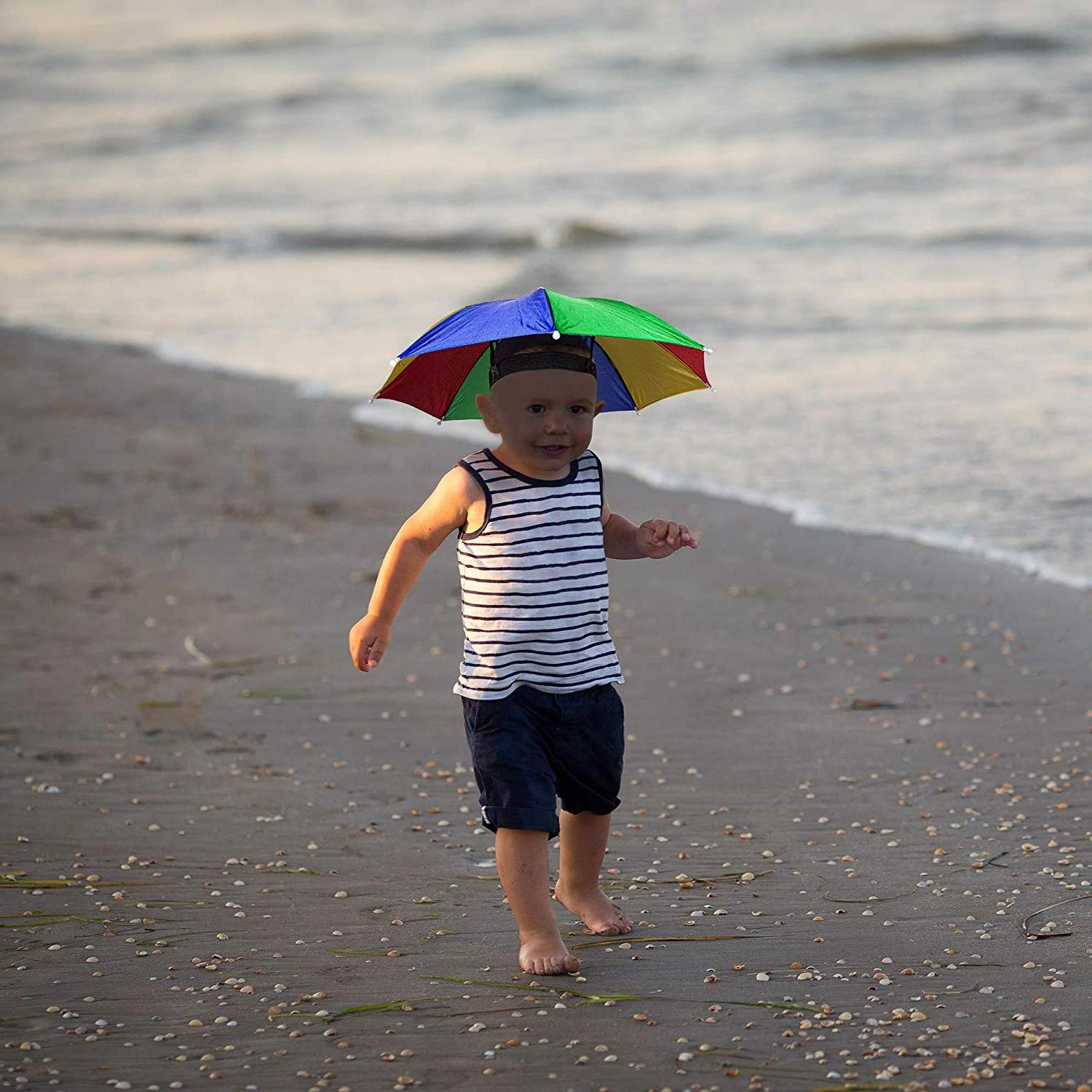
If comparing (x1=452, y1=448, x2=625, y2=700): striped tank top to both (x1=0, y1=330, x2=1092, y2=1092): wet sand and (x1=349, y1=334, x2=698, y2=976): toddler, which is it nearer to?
(x1=349, y1=334, x2=698, y2=976): toddler

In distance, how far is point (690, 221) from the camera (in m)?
17.2

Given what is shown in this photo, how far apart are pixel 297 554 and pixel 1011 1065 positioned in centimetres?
442

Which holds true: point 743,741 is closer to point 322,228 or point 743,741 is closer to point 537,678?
point 537,678

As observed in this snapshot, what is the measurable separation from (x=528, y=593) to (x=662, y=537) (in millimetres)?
312

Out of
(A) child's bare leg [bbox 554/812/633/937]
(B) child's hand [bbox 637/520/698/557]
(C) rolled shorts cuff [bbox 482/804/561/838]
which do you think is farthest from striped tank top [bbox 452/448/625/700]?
(A) child's bare leg [bbox 554/812/633/937]

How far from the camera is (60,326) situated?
12.5 m

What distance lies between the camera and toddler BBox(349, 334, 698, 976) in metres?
3.27

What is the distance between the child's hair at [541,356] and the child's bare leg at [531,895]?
37.6 inches

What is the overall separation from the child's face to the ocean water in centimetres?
328

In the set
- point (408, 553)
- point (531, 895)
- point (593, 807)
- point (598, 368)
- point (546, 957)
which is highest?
point (598, 368)

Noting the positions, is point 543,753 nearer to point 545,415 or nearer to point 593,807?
point 593,807

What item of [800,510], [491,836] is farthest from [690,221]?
[491,836]

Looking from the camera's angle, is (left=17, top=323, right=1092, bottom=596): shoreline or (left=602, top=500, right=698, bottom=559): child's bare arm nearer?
(left=602, top=500, right=698, bottom=559): child's bare arm

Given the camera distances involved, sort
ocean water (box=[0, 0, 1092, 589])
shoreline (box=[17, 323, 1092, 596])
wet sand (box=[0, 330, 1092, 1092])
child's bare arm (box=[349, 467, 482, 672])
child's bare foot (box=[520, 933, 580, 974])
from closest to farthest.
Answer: wet sand (box=[0, 330, 1092, 1092]) < child's bare foot (box=[520, 933, 580, 974]) < child's bare arm (box=[349, 467, 482, 672]) < shoreline (box=[17, 323, 1092, 596]) < ocean water (box=[0, 0, 1092, 589])
